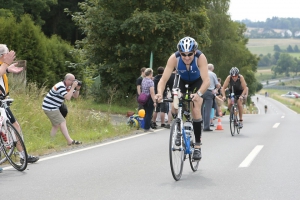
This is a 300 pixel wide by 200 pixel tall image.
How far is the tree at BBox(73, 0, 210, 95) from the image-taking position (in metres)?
26.2

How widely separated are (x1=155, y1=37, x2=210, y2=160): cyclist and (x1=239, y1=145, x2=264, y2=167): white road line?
1520mm

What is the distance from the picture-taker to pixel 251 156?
11125 mm

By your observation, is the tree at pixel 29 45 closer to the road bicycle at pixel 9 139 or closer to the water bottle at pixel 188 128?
the road bicycle at pixel 9 139

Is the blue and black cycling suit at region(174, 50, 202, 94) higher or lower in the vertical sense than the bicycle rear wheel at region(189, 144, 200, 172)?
higher

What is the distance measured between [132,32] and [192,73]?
17730mm

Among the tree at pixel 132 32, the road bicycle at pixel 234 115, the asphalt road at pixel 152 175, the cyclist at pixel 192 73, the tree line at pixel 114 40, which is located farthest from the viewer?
the tree at pixel 132 32

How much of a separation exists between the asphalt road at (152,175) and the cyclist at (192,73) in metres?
0.75

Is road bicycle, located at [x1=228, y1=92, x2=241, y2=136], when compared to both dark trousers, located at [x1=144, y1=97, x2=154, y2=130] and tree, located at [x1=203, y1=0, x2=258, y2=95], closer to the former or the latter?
dark trousers, located at [x1=144, y1=97, x2=154, y2=130]

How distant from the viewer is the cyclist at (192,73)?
8094mm

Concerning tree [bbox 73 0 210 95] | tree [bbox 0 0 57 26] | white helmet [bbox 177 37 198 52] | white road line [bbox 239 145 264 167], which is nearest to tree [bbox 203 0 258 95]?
tree [bbox 0 0 57 26]

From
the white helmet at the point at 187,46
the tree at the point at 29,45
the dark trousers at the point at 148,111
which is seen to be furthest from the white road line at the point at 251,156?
the tree at the point at 29,45

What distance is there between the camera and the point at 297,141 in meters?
14.7

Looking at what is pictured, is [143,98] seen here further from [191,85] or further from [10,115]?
[191,85]

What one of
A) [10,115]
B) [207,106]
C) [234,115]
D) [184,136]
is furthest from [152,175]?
[207,106]
